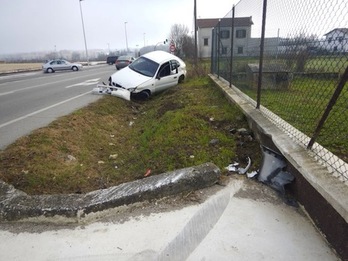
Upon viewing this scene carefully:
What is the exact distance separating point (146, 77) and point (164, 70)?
1114mm

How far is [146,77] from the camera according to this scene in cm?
1020

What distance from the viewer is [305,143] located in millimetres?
3145

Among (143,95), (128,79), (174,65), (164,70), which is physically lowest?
(143,95)

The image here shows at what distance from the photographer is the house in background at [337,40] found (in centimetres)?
269

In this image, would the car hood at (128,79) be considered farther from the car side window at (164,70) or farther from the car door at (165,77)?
the car side window at (164,70)

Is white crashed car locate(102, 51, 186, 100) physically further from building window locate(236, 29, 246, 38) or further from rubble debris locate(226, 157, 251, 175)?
rubble debris locate(226, 157, 251, 175)

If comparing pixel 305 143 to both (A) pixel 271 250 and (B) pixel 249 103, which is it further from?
(B) pixel 249 103

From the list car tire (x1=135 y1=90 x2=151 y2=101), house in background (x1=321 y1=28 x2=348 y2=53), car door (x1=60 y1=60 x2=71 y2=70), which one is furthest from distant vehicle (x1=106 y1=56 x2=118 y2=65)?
house in background (x1=321 y1=28 x2=348 y2=53)

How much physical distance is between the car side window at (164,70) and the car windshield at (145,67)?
A: 9.4 inches

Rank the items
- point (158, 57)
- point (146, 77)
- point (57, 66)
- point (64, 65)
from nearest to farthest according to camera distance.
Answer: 1. point (146, 77)
2. point (158, 57)
3. point (57, 66)
4. point (64, 65)

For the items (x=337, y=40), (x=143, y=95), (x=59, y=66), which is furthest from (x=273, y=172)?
(x=59, y=66)

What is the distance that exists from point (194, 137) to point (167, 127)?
91 cm

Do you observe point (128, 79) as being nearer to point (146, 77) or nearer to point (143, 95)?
point (146, 77)

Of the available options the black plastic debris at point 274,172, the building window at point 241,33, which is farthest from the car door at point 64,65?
the black plastic debris at point 274,172
